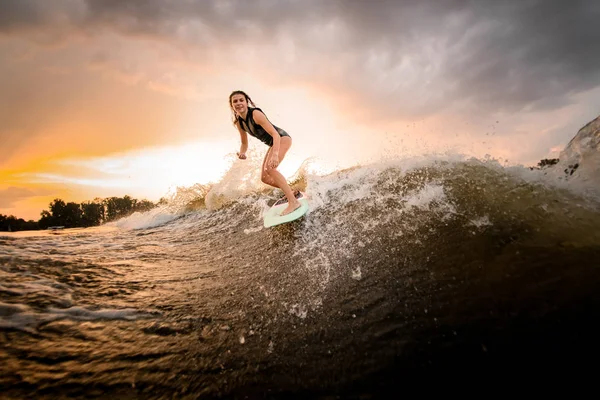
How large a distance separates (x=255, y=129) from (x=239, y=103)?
1.83 ft

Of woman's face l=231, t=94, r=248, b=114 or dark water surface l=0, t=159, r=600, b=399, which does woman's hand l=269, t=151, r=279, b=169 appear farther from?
dark water surface l=0, t=159, r=600, b=399

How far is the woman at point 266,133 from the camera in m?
5.15

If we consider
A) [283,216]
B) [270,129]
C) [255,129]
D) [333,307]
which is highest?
[255,129]

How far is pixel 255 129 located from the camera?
548 centimetres

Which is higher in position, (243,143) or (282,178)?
(243,143)

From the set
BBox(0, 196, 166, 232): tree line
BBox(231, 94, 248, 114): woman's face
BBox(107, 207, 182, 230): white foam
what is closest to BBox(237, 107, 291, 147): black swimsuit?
BBox(231, 94, 248, 114): woman's face

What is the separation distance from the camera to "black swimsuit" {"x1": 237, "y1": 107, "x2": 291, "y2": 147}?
17.6 feet

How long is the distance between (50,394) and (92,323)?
0.85 m

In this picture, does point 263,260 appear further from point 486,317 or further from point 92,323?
point 486,317

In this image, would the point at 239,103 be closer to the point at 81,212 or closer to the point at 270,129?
the point at 270,129

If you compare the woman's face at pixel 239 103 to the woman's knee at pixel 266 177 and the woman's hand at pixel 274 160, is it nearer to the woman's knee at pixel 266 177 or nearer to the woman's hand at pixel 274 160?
the woman's hand at pixel 274 160

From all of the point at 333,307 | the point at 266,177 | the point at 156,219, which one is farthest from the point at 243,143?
the point at 156,219

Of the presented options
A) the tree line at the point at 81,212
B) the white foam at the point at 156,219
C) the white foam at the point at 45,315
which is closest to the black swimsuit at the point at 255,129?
the white foam at the point at 45,315

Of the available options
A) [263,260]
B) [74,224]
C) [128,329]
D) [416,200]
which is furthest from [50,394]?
[74,224]
